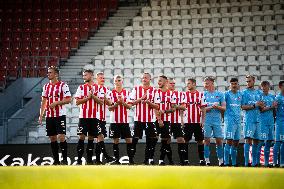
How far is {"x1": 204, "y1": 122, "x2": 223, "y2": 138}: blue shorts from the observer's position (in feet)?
26.6

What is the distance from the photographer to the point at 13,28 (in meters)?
16.8

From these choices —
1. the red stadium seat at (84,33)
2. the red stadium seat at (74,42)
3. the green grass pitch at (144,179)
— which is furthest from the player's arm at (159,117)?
the red stadium seat at (84,33)

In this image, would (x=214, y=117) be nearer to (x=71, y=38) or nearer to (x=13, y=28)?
(x=71, y=38)

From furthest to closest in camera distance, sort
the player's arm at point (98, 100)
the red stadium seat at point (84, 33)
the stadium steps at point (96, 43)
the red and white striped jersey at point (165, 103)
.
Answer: the red stadium seat at point (84, 33) < the stadium steps at point (96, 43) < the red and white striped jersey at point (165, 103) < the player's arm at point (98, 100)

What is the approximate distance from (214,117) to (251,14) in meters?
8.27

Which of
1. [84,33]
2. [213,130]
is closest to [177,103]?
[213,130]

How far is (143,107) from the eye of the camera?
322 inches

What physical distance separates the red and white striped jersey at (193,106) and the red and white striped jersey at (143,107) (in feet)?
2.13

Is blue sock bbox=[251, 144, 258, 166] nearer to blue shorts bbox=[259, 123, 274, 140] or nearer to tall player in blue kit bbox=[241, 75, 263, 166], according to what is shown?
tall player in blue kit bbox=[241, 75, 263, 166]

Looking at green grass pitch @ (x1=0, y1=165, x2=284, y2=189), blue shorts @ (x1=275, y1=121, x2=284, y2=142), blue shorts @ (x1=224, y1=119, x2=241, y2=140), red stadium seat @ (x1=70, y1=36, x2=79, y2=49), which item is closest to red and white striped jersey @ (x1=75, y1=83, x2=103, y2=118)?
blue shorts @ (x1=224, y1=119, x2=241, y2=140)

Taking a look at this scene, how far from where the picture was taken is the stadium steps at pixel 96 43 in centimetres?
1445

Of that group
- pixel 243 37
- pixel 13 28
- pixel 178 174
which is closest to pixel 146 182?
pixel 178 174

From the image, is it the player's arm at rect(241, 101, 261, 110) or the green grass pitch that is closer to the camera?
the green grass pitch

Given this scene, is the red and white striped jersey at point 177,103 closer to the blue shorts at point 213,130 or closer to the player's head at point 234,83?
the blue shorts at point 213,130
